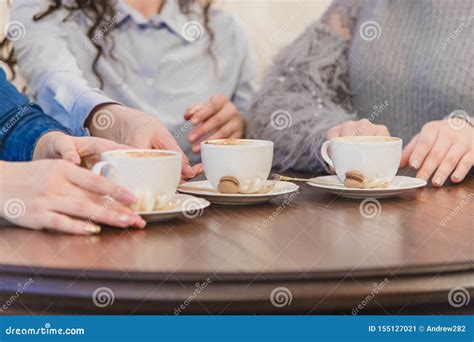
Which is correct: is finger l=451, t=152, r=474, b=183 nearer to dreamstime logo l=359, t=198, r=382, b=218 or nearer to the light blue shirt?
dreamstime logo l=359, t=198, r=382, b=218

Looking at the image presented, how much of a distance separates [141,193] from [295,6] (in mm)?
1969

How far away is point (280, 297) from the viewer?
0.70 meters

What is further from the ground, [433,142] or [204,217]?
[433,142]

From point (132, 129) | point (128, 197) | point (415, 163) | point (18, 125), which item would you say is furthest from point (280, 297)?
point (132, 129)

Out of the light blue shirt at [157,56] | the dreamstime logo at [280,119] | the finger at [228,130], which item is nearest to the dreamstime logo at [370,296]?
the dreamstime logo at [280,119]

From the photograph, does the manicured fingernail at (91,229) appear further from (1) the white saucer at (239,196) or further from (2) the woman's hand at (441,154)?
(2) the woman's hand at (441,154)

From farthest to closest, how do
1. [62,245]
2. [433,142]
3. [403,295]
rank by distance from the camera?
[433,142]
[62,245]
[403,295]

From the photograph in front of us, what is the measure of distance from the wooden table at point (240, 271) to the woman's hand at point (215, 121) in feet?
2.91

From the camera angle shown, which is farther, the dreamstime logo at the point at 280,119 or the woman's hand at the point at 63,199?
the dreamstime logo at the point at 280,119

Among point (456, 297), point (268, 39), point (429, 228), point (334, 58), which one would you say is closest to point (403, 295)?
point (456, 297)

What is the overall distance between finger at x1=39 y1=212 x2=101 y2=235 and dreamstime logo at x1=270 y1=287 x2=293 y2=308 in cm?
29

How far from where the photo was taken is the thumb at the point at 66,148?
1059 mm
